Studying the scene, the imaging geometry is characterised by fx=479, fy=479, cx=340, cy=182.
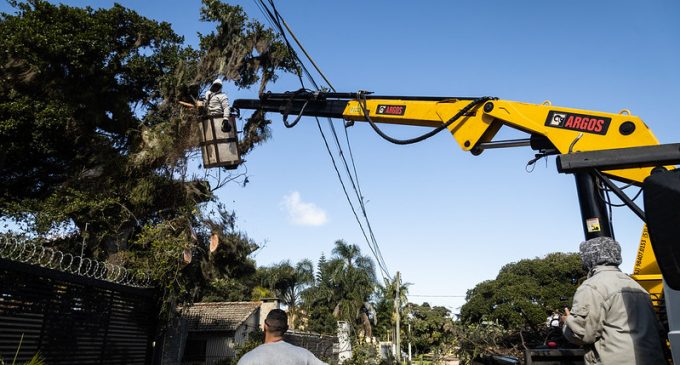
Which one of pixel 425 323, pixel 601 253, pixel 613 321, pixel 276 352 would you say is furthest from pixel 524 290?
pixel 276 352

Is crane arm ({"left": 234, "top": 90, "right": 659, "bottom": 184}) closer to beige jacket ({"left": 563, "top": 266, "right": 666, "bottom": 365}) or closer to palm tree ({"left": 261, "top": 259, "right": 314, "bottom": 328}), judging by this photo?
beige jacket ({"left": 563, "top": 266, "right": 666, "bottom": 365})

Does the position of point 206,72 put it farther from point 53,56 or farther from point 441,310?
point 441,310

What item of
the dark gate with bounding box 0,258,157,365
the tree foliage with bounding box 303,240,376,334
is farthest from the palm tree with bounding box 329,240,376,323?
the dark gate with bounding box 0,258,157,365

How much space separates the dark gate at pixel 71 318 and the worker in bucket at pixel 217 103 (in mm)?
3687

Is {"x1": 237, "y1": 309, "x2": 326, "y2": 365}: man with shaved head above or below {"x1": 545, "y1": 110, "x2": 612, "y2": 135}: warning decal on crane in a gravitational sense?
below

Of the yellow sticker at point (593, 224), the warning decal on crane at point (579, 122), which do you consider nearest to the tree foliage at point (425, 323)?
the warning decal on crane at point (579, 122)

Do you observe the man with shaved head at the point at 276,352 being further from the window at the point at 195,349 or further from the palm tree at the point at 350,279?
the palm tree at the point at 350,279

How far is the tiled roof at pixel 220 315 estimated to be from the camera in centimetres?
3053

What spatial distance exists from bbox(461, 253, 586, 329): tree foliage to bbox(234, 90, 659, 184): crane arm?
33.5 metres

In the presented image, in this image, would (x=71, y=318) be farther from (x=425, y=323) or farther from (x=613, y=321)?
(x=425, y=323)

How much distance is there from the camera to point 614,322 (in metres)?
3.11

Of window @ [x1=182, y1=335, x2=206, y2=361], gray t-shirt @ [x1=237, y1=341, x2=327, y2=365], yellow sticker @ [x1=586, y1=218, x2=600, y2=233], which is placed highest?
yellow sticker @ [x1=586, y1=218, x2=600, y2=233]

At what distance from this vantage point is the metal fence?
712cm

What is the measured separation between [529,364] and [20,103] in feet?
50.5
